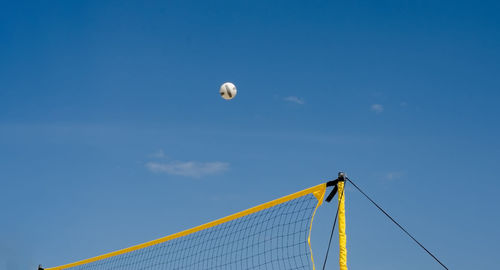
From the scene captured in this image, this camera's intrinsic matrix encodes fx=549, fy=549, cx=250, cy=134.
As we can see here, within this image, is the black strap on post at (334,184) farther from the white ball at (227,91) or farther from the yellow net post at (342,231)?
the white ball at (227,91)

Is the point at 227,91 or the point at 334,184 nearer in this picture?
the point at 334,184

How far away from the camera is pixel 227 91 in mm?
11477

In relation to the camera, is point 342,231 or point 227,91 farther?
point 227,91

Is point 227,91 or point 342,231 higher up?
point 227,91

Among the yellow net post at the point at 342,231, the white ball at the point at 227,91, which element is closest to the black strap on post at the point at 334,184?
the yellow net post at the point at 342,231

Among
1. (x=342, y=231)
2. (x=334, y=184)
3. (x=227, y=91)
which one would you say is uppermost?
(x=227, y=91)

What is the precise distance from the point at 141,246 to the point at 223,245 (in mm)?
2254

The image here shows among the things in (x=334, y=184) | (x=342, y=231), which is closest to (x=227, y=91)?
(x=334, y=184)

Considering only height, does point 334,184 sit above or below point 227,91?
below

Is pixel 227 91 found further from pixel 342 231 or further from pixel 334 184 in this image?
pixel 342 231

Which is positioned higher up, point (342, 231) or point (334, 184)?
point (334, 184)

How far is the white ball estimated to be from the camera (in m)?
11.4

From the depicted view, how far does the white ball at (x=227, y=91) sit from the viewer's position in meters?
11.4

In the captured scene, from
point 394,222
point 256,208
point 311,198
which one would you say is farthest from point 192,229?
point 394,222
